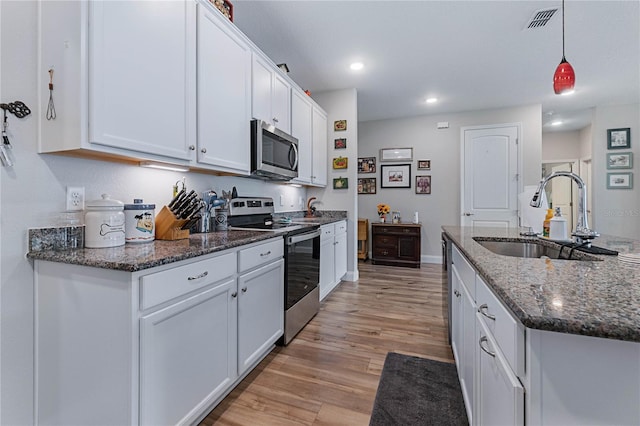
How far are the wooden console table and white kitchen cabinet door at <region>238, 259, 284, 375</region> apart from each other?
3089 mm

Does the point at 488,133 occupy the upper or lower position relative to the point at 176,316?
upper

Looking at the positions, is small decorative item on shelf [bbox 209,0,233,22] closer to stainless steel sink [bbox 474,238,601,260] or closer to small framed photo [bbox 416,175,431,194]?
stainless steel sink [bbox 474,238,601,260]

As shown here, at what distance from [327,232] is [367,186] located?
2.59 m

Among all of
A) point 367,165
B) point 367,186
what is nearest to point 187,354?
point 367,186

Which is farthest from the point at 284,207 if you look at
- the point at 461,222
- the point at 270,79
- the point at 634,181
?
the point at 634,181

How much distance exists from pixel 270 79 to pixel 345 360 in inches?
91.1

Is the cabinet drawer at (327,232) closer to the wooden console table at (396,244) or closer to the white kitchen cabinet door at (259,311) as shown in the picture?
the white kitchen cabinet door at (259,311)

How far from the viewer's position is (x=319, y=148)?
148 inches

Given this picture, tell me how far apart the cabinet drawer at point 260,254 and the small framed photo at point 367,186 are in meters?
3.63

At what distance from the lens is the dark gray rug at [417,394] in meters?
1.44

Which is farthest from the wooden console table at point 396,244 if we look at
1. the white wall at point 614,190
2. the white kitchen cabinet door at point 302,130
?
the white wall at point 614,190

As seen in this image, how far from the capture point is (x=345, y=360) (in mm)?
1970

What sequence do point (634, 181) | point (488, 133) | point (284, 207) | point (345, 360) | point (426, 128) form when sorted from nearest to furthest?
point (345, 360) → point (284, 207) → point (634, 181) → point (488, 133) → point (426, 128)

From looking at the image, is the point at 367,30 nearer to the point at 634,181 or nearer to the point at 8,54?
the point at 8,54
